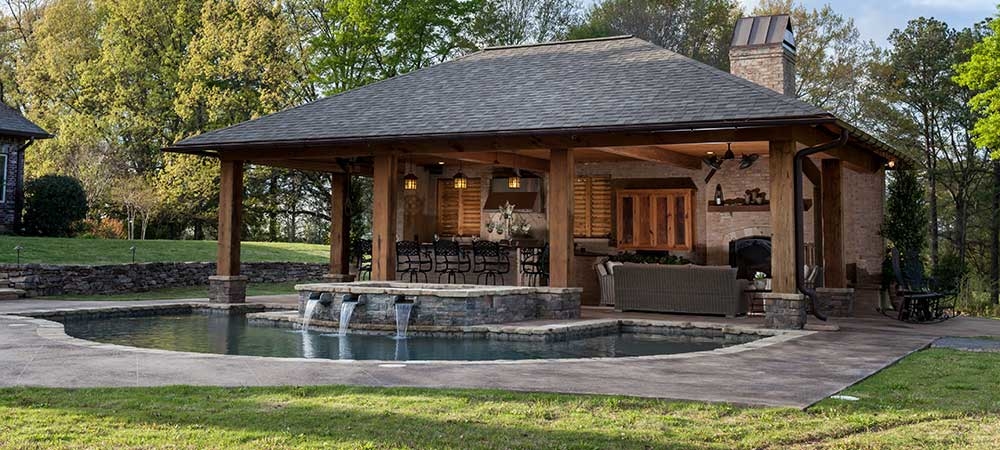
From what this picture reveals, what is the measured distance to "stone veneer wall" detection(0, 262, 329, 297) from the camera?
16312 millimetres

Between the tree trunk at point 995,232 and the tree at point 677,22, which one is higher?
the tree at point 677,22

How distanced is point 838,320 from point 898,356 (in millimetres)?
4302

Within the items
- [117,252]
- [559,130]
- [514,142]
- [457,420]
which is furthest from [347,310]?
[117,252]

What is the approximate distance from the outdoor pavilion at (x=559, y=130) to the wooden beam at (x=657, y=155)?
0.04m

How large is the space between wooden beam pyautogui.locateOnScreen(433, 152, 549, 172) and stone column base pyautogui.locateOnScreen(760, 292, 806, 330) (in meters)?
5.25

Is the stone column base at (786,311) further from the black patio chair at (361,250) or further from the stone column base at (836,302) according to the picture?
the black patio chair at (361,250)

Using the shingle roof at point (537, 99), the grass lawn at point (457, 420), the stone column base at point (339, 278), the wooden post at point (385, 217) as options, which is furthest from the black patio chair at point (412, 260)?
the grass lawn at point (457, 420)

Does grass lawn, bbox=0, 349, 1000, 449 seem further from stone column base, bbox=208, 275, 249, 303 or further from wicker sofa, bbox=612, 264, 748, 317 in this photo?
stone column base, bbox=208, 275, 249, 303

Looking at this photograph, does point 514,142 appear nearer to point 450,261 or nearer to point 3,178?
point 450,261

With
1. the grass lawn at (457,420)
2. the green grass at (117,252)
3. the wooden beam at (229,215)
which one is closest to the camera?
the grass lawn at (457,420)

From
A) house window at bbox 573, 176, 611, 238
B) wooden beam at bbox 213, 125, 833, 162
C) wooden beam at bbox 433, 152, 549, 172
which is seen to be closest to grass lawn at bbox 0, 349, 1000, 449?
wooden beam at bbox 213, 125, 833, 162

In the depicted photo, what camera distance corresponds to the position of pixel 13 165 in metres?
22.3

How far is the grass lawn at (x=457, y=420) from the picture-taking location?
4625mm

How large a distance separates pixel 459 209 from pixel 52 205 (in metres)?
10.9
